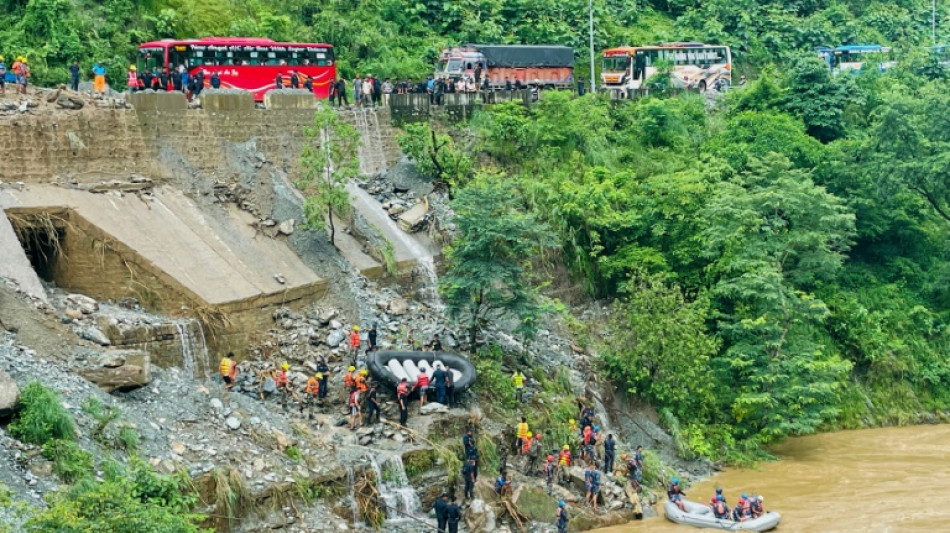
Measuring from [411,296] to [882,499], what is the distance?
466 inches

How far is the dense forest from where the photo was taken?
3353 cm

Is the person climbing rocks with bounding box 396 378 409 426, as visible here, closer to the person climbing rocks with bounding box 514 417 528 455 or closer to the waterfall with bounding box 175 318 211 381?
the person climbing rocks with bounding box 514 417 528 455

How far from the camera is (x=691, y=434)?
32.7m

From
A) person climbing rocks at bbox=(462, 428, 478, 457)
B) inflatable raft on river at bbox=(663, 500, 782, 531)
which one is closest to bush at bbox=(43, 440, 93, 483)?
person climbing rocks at bbox=(462, 428, 478, 457)

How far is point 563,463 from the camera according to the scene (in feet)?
94.1

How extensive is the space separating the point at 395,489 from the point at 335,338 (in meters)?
5.05

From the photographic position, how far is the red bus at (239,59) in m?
37.8

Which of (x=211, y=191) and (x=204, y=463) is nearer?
(x=204, y=463)

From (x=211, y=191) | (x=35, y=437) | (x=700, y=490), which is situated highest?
(x=211, y=191)

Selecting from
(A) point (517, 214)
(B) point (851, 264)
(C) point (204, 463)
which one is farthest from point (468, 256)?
(B) point (851, 264)

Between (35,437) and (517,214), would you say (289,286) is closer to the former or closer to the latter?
(517,214)

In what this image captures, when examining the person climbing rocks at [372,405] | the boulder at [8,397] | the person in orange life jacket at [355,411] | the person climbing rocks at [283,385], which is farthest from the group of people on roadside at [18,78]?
the person climbing rocks at [372,405]

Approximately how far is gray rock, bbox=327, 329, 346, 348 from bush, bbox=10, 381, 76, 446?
7.81 m

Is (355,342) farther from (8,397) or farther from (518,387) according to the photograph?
(8,397)
